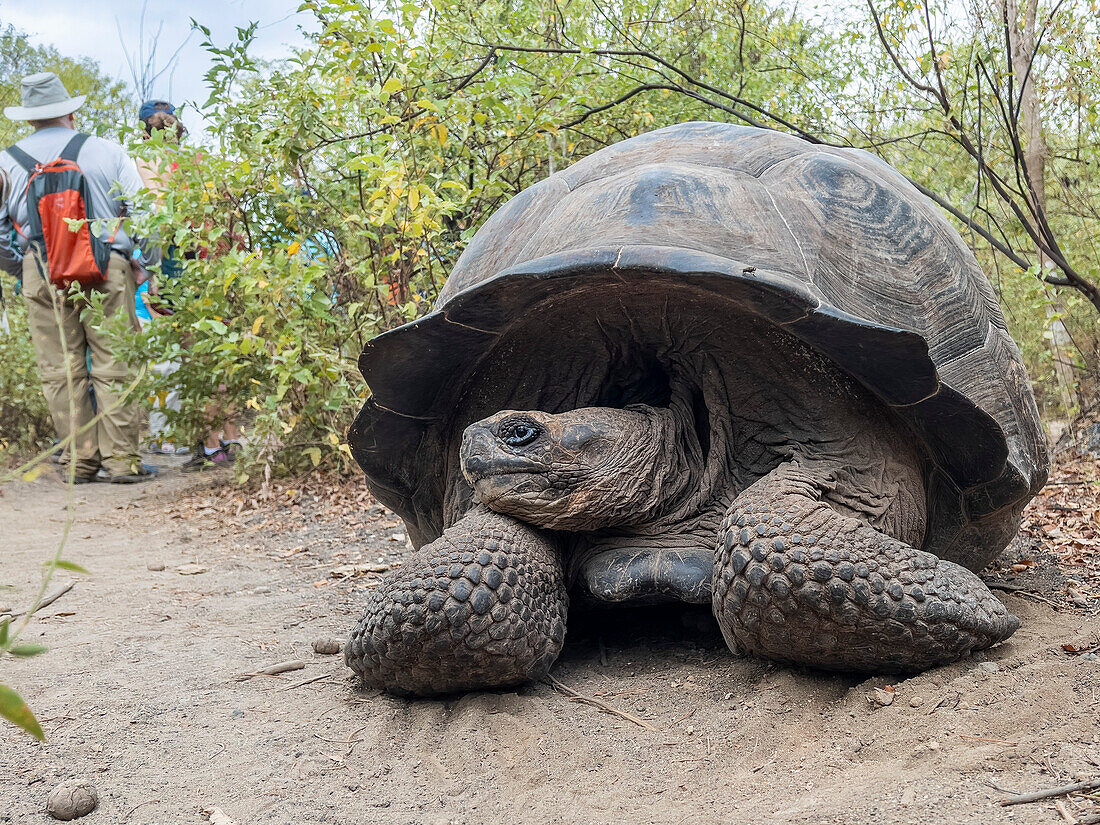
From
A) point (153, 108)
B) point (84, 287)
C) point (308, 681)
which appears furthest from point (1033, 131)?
point (84, 287)

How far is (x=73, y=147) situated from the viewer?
21.2 feet

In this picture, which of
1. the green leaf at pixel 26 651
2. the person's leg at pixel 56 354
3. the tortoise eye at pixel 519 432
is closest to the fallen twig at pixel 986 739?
the tortoise eye at pixel 519 432

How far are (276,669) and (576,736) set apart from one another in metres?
0.94

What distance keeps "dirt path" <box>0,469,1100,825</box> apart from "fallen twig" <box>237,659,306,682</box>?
0.04 m

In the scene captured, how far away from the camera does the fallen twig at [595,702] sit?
1.96 metres

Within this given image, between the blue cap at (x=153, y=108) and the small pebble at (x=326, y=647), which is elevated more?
the blue cap at (x=153, y=108)

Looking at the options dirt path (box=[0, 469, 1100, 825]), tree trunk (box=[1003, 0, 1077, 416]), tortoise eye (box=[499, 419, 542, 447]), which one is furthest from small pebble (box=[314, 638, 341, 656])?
tree trunk (box=[1003, 0, 1077, 416])

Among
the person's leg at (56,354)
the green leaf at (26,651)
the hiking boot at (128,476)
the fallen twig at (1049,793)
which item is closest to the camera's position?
the green leaf at (26,651)

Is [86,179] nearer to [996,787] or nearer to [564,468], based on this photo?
[564,468]

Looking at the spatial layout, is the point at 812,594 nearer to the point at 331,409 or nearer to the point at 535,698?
the point at 535,698

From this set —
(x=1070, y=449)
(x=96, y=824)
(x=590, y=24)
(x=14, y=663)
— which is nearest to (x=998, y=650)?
(x=96, y=824)

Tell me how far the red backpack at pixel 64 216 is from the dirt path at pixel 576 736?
4.06 metres

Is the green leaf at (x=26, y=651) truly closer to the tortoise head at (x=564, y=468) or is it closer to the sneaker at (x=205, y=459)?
the tortoise head at (x=564, y=468)

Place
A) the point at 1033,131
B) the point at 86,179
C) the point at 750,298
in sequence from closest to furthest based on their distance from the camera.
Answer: the point at 750,298 → the point at 1033,131 → the point at 86,179
